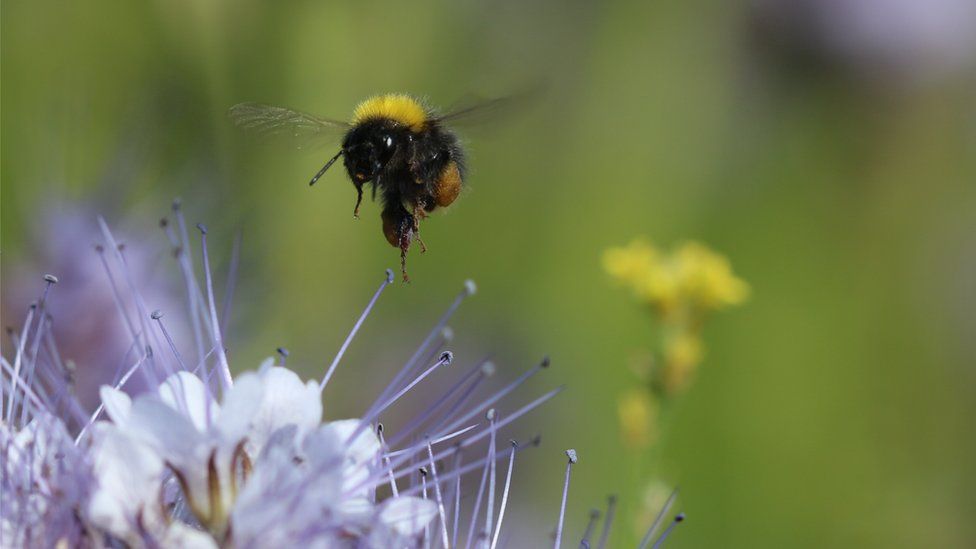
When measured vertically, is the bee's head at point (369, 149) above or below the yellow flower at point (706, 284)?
below

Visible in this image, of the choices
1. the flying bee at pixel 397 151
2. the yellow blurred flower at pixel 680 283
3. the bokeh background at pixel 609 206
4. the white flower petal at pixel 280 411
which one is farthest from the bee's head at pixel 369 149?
the white flower petal at pixel 280 411

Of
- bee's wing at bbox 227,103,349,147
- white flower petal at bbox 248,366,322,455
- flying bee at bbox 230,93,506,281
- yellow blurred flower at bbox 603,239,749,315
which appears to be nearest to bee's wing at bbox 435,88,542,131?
flying bee at bbox 230,93,506,281

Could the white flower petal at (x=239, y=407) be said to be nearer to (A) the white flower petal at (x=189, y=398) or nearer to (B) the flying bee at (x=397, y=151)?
(A) the white flower petal at (x=189, y=398)

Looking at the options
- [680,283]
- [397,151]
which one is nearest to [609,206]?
[680,283]

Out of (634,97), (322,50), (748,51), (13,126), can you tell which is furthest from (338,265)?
(748,51)

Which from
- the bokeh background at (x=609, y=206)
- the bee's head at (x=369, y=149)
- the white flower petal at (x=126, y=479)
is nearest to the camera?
the white flower petal at (x=126, y=479)

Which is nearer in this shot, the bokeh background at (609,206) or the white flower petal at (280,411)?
the white flower petal at (280,411)

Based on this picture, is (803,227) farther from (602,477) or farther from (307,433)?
(307,433)
